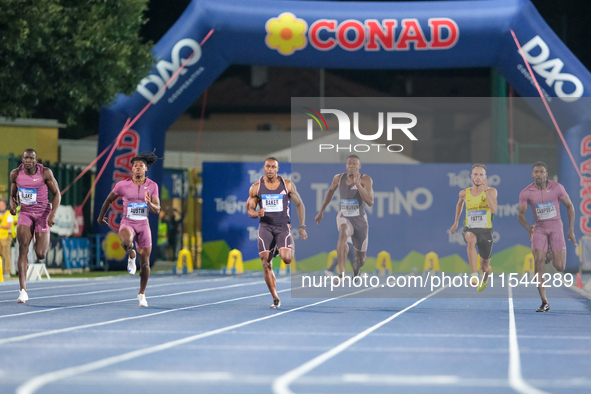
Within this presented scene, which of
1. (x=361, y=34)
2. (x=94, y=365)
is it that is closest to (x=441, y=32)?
(x=361, y=34)

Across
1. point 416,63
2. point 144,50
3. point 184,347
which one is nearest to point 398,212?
point 416,63

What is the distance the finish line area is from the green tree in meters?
6.51

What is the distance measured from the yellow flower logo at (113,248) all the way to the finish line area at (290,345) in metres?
9.75

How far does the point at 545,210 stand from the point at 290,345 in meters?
5.85

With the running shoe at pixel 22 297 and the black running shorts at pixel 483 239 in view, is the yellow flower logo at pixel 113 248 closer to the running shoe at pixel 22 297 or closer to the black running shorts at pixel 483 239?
the running shoe at pixel 22 297

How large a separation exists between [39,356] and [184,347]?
139 centimetres

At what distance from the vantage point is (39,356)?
8328 millimetres

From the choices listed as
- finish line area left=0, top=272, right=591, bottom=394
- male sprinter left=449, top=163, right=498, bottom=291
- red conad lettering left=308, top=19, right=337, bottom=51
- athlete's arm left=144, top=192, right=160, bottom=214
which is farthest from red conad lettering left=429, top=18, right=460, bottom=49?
athlete's arm left=144, top=192, right=160, bottom=214

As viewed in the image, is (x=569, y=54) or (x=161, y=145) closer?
(x=569, y=54)

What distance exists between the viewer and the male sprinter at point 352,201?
16.1 m

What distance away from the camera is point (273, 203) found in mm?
13734

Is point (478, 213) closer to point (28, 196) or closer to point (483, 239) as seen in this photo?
point (483, 239)

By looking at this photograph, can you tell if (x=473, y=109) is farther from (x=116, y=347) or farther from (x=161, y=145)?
(x=116, y=347)

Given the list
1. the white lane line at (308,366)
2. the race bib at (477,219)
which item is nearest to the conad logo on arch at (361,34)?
the race bib at (477,219)
